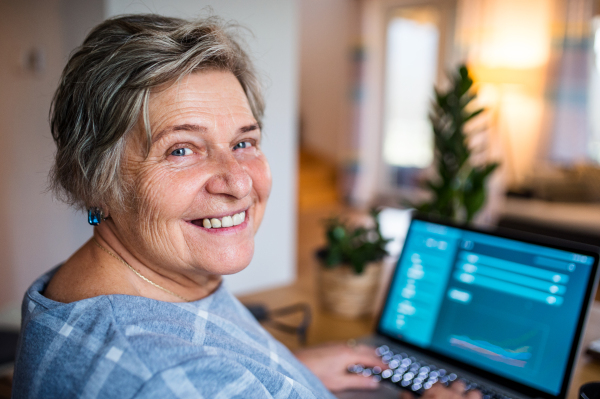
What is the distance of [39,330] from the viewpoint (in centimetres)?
69

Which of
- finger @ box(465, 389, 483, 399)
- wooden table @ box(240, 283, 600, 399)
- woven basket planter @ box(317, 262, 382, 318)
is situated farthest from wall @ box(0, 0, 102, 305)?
finger @ box(465, 389, 483, 399)

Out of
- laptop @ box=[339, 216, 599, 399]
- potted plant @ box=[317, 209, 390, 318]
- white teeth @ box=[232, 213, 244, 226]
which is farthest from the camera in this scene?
potted plant @ box=[317, 209, 390, 318]

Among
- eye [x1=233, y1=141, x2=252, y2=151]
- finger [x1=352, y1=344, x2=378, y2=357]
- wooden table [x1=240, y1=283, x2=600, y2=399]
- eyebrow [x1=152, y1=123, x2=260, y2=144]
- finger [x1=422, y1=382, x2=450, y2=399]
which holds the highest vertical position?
eyebrow [x1=152, y1=123, x2=260, y2=144]

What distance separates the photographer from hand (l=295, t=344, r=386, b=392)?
1076mm

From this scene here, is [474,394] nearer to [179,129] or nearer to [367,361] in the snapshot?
[367,361]

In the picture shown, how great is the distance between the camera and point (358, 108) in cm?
665

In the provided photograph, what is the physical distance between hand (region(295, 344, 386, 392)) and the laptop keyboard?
2cm

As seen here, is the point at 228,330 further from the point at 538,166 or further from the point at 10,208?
the point at 538,166

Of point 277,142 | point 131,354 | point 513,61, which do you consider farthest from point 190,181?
point 513,61

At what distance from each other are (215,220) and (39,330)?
0.31 metres

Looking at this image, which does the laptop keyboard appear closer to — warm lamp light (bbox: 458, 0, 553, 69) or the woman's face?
the woman's face

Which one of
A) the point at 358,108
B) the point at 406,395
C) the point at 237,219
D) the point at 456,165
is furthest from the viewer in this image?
the point at 358,108

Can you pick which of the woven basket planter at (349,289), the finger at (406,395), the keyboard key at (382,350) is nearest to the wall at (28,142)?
the woven basket planter at (349,289)

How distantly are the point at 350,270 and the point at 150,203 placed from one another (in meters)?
0.77
